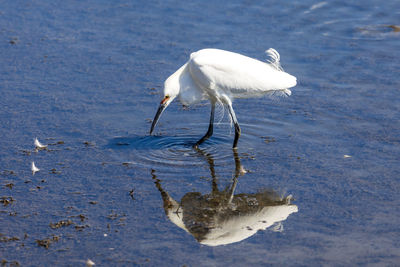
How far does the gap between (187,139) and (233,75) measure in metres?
0.97

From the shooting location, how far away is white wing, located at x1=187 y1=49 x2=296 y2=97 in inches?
263

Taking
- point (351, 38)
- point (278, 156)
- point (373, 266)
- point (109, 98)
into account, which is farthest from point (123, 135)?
point (351, 38)

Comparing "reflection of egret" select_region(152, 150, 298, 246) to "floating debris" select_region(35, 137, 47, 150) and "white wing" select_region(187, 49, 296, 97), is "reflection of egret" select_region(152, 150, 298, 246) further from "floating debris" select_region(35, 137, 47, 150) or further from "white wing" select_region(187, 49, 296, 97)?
"floating debris" select_region(35, 137, 47, 150)

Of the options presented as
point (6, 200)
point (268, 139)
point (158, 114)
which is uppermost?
point (158, 114)

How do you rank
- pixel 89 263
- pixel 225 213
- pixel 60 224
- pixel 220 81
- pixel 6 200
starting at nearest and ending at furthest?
pixel 89 263 < pixel 60 224 < pixel 225 213 < pixel 6 200 < pixel 220 81

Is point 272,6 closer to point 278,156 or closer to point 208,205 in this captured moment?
point 278,156

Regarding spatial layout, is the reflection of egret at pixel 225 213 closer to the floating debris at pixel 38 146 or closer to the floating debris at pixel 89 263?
the floating debris at pixel 89 263

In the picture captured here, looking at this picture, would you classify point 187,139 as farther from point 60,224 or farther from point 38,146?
point 60,224

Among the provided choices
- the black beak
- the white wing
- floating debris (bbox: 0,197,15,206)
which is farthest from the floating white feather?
the white wing

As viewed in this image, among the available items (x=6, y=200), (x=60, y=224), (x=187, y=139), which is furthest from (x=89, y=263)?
(x=187, y=139)

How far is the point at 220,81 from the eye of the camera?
671 centimetres

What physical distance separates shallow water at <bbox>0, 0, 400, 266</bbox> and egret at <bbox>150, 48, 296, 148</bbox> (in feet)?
1.74

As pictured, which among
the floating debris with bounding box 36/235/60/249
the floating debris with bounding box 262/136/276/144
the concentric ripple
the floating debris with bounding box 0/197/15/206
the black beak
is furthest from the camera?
the floating debris with bounding box 262/136/276/144

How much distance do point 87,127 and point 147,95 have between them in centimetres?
121
